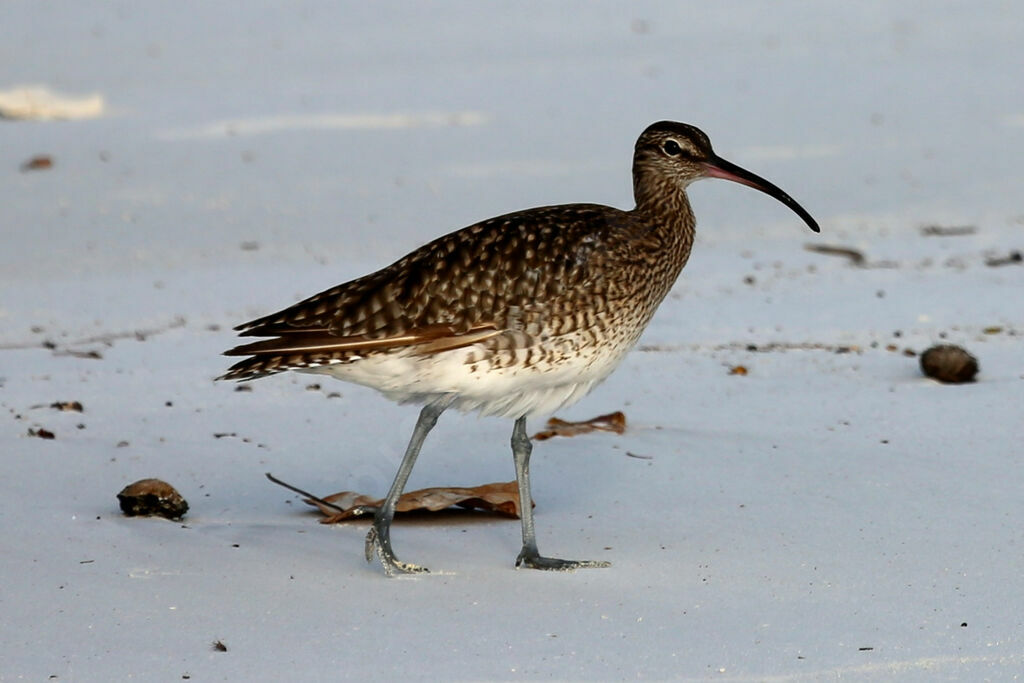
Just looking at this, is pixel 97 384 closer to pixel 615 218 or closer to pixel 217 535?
pixel 217 535

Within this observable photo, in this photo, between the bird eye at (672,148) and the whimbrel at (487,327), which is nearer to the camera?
the whimbrel at (487,327)

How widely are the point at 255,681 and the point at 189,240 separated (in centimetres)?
642

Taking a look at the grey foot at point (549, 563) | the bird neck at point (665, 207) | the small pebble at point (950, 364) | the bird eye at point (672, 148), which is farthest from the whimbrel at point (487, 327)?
the small pebble at point (950, 364)

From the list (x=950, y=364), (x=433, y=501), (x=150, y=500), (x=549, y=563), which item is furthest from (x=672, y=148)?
(x=150, y=500)

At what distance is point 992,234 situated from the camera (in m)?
10.6

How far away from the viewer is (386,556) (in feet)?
17.9

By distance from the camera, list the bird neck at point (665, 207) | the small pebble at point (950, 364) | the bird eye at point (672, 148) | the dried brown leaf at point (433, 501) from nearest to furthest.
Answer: the dried brown leaf at point (433, 501) → the bird neck at point (665, 207) → the bird eye at point (672, 148) → the small pebble at point (950, 364)

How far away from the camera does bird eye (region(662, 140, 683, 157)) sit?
6.27 meters

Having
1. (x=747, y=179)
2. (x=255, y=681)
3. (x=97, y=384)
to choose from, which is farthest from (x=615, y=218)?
(x=97, y=384)

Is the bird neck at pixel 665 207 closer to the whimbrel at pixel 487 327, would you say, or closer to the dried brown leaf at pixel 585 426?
the whimbrel at pixel 487 327

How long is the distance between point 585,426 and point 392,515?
1560 millimetres

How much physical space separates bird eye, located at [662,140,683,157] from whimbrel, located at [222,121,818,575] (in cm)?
57

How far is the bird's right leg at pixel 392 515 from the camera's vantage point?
215 inches

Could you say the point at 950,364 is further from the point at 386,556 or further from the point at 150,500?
the point at 150,500
